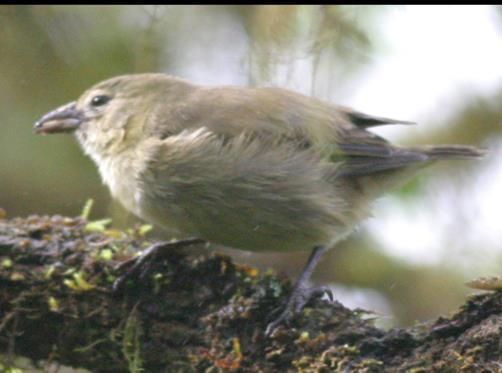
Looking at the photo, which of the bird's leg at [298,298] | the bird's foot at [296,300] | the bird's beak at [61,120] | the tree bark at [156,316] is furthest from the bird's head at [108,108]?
the bird's foot at [296,300]

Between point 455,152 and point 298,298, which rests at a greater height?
point 455,152

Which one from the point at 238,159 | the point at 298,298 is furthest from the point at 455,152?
the point at 298,298

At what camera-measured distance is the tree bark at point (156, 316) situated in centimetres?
322

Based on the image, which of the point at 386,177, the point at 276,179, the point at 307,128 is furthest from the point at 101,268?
the point at 386,177

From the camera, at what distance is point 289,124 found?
4.43 meters

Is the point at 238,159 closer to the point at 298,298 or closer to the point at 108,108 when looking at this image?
the point at 298,298

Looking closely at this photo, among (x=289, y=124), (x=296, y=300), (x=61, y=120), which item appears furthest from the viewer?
(x=61, y=120)

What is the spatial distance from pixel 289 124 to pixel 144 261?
1.21 metres

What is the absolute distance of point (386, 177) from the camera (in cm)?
470

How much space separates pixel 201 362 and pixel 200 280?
450 mm

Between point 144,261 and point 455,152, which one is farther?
point 455,152

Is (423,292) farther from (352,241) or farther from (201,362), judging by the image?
(201,362)

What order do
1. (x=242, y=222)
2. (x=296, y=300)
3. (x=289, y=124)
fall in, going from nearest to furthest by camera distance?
(x=296, y=300) < (x=242, y=222) < (x=289, y=124)

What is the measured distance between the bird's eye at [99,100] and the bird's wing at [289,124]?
570mm
